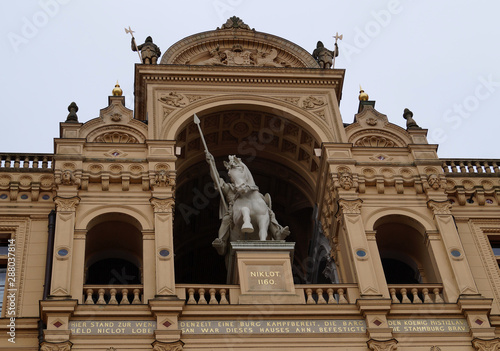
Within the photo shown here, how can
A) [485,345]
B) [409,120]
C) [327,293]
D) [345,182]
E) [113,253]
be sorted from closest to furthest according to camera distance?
[485,345], [327,293], [345,182], [113,253], [409,120]

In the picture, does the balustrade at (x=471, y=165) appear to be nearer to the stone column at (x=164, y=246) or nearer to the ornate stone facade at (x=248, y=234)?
the ornate stone facade at (x=248, y=234)

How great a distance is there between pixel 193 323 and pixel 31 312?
11.6 feet

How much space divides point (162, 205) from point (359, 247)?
15.5ft

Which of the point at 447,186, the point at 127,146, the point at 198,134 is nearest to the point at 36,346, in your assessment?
the point at 127,146

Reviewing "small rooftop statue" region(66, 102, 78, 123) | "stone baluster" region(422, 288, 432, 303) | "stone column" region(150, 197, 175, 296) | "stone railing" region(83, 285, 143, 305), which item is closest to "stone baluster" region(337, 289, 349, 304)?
"stone baluster" region(422, 288, 432, 303)

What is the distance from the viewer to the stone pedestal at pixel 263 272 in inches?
778

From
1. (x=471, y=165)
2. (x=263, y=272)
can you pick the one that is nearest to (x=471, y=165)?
(x=471, y=165)

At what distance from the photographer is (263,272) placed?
2027 centimetres

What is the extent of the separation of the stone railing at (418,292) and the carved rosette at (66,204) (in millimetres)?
7490

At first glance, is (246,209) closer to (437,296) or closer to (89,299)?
(89,299)

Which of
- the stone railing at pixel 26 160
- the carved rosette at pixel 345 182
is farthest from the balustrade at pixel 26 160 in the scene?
the carved rosette at pixel 345 182

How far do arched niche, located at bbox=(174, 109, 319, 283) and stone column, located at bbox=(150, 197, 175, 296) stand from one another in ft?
10.4

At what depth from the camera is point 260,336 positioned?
18.9m

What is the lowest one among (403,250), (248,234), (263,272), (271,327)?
(271,327)
